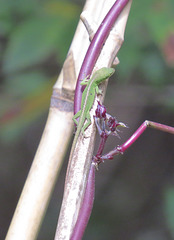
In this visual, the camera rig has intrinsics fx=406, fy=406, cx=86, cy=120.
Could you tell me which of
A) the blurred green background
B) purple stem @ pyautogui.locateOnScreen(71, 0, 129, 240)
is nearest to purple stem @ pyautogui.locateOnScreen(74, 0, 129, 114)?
purple stem @ pyautogui.locateOnScreen(71, 0, 129, 240)

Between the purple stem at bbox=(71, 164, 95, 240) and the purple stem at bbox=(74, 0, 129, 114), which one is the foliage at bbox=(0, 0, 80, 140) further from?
the purple stem at bbox=(71, 164, 95, 240)

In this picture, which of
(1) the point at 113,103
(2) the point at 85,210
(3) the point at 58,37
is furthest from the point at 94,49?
(1) the point at 113,103

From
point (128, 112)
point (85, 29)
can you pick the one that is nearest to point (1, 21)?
point (85, 29)

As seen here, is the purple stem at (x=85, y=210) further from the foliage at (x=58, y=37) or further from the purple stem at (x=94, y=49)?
the foliage at (x=58, y=37)

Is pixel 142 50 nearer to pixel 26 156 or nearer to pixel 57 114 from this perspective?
pixel 57 114

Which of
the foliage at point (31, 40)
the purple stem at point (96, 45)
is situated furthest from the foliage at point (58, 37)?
the purple stem at point (96, 45)
